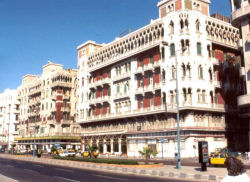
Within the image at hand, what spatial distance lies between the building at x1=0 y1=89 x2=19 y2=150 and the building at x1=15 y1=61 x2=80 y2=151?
1734 centimetres

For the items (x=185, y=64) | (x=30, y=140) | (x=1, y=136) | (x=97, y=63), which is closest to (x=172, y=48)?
(x=185, y=64)

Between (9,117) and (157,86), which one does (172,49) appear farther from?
(9,117)

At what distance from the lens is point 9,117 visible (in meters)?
110

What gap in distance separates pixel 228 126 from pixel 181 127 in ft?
33.7

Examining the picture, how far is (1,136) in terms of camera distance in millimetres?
115312

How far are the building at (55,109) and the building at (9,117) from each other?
17.3 meters

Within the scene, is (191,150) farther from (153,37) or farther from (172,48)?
(153,37)

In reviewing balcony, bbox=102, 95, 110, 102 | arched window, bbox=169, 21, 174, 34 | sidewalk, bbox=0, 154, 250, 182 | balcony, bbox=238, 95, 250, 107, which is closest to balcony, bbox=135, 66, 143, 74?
arched window, bbox=169, 21, 174, 34

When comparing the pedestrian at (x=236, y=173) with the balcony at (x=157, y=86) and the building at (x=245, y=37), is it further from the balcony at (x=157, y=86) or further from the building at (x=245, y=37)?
the balcony at (x=157, y=86)

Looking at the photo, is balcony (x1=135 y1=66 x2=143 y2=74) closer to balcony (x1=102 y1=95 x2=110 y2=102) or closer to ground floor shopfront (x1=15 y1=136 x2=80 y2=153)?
balcony (x1=102 y1=95 x2=110 y2=102)

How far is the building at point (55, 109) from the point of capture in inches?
3194

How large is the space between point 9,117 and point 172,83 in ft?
271

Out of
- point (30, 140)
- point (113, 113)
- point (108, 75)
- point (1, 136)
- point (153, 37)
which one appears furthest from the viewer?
point (1, 136)

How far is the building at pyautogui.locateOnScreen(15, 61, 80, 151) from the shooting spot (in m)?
81.1
